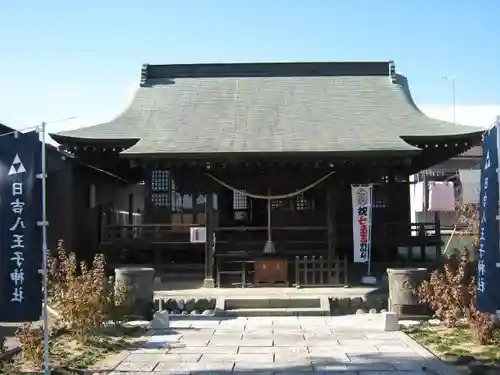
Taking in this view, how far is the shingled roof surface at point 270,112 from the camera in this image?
16.2m

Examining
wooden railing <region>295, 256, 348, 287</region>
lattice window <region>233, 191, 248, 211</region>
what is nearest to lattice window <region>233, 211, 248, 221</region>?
lattice window <region>233, 191, 248, 211</region>

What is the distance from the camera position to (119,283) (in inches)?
476

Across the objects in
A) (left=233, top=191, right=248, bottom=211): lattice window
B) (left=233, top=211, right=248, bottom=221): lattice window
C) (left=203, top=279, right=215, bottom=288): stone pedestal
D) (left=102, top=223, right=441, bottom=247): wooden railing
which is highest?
(left=233, top=191, right=248, bottom=211): lattice window

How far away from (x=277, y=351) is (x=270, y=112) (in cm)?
A: 1092

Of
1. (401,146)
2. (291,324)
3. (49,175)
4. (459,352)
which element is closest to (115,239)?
(49,175)

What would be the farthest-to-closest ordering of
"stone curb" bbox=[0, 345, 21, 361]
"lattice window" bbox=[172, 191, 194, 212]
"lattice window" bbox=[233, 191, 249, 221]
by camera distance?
"lattice window" bbox=[233, 191, 249, 221] → "lattice window" bbox=[172, 191, 194, 212] → "stone curb" bbox=[0, 345, 21, 361]

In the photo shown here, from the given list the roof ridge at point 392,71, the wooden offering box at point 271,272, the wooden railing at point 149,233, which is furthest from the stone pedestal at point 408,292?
the roof ridge at point 392,71

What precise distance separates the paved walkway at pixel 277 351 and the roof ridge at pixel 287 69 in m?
11.8

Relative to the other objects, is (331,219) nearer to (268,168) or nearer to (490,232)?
(268,168)

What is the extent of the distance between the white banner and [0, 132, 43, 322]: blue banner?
1020 centimetres

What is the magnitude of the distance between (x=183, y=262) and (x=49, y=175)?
16.0ft

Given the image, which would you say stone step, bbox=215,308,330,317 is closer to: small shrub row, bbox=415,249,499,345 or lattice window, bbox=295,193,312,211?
small shrub row, bbox=415,249,499,345

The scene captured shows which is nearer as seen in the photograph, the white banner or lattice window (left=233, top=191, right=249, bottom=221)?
the white banner

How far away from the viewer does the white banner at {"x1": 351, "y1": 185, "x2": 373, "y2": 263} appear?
52.0 ft
